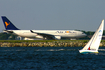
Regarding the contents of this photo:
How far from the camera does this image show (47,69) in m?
28.1

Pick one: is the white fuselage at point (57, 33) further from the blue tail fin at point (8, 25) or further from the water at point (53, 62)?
the water at point (53, 62)

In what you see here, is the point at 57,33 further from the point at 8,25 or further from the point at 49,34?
the point at 8,25

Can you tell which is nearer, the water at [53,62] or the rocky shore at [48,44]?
the water at [53,62]

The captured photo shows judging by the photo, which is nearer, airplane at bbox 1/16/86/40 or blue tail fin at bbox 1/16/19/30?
airplane at bbox 1/16/86/40

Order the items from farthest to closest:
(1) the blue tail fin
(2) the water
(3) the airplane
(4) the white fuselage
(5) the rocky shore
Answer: (1) the blue tail fin < (4) the white fuselage < (3) the airplane < (5) the rocky shore < (2) the water

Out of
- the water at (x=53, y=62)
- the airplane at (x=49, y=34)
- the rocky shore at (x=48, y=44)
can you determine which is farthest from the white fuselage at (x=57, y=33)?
the water at (x=53, y=62)

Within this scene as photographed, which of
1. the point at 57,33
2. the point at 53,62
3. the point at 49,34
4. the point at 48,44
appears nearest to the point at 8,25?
the point at 49,34

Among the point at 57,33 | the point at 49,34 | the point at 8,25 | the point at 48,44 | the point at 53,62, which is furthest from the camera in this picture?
the point at 8,25

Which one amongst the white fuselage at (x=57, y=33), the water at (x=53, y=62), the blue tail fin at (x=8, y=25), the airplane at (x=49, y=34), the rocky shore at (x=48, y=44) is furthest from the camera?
the blue tail fin at (x=8, y=25)

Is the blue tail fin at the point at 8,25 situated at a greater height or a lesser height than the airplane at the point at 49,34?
greater

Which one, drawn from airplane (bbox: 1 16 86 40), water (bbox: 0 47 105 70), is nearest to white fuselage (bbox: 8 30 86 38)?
airplane (bbox: 1 16 86 40)

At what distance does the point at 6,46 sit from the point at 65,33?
26195 millimetres

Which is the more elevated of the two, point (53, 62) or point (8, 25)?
point (8, 25)

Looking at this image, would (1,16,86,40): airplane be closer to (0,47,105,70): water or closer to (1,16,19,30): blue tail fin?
(1,16,19,30): blue tail fin
